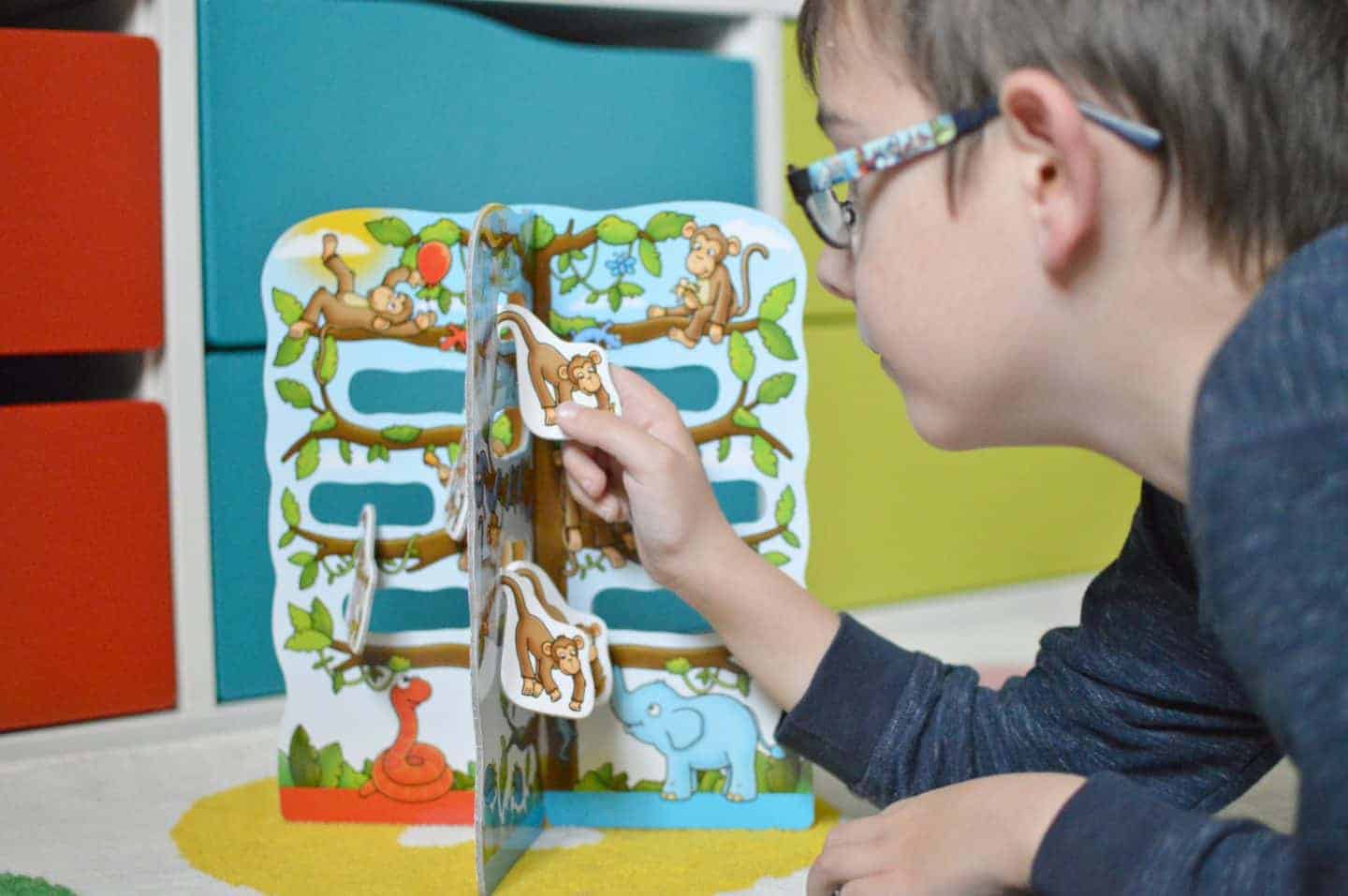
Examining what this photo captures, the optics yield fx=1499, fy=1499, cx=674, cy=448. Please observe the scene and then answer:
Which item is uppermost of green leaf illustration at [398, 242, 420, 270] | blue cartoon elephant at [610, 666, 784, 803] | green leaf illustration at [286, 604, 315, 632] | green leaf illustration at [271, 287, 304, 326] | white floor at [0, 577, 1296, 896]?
green leaf illustration at [398, 242, 420, 270]

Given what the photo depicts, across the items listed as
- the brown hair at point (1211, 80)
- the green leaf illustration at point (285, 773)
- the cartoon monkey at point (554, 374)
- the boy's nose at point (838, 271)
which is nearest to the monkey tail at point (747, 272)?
the cartoon monkey at point (554, 374)

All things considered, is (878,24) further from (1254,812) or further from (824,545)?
(824,545)

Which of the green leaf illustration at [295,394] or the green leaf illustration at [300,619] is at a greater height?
the green leaf illustration at [295,394]

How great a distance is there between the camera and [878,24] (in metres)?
0.70

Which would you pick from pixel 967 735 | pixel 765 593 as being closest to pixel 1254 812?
pixel 967 735

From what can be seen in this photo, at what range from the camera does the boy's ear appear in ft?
2.02

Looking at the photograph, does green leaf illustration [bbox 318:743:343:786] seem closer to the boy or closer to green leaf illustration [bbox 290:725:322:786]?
green leaf illustration [bbox 290:725:322:786]

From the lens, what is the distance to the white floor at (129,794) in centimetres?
89

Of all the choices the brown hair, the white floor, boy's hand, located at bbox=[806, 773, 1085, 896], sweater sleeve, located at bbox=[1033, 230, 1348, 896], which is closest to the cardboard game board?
the white floor

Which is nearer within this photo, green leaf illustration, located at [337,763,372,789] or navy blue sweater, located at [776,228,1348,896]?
navy blue sweater, located at [776,228,1348,896]

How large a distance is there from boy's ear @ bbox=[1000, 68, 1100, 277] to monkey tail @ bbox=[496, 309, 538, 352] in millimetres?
374

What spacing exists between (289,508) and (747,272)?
344 millimetres

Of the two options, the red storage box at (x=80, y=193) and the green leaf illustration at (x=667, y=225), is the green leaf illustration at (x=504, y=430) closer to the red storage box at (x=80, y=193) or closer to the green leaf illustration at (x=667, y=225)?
the green leaf illustration at (x=667, y=225)

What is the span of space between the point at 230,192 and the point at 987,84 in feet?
2.28
